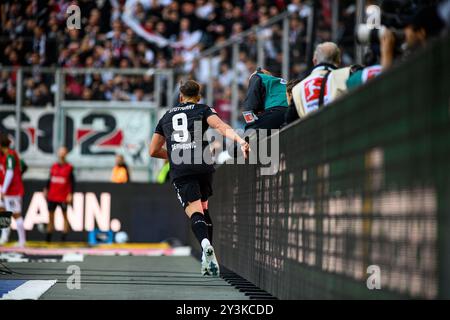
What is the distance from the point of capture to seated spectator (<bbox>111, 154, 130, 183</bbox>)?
23.5 metres

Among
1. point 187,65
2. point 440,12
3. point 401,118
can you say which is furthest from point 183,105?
point 187,65

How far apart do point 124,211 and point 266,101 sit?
13092 millimetres

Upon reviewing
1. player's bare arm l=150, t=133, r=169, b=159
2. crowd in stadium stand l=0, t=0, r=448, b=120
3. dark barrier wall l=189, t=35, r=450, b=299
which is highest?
crowd in stadium stand l=0, t=0, r=448, b=120

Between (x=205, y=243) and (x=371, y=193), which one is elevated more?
(x=371, y=193)

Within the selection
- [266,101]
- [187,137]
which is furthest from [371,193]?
[266,101]

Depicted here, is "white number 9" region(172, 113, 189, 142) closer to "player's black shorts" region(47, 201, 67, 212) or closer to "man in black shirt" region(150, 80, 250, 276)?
"man in black shirt" region(150, 80, 250, 276)

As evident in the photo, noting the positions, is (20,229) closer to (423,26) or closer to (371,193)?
(423,26)

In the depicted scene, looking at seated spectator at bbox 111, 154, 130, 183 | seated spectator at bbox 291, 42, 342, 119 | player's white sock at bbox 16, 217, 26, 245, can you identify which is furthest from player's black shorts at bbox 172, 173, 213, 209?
seated spectator at bbox 111, 154, 130, 183

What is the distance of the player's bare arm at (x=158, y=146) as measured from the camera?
40.0 ft

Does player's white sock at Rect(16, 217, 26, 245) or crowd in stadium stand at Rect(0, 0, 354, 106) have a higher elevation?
crowd in stadium stand at Rect(0, 0, 354, 106)

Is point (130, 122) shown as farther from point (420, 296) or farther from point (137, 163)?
point (420, 296)

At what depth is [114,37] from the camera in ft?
80.1

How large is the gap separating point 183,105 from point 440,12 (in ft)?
20.5

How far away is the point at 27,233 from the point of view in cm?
2452
